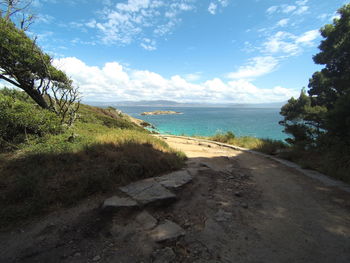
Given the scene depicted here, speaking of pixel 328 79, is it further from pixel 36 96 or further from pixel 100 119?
pixel 100 119

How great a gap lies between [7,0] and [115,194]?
11.4 m

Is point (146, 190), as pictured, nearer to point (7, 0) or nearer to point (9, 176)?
point (9, 176)

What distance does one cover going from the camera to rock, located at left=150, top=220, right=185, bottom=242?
2.23 m

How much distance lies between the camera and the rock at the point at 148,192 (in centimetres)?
305

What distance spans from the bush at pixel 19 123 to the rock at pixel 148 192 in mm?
4217

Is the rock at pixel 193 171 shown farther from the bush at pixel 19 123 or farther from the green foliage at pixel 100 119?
the green foliage at pixel 100 119

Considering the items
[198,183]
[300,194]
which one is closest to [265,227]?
[198,183]

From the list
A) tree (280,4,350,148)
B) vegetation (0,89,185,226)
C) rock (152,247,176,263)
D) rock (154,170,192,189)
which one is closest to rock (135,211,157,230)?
rock (152,247,176,263)

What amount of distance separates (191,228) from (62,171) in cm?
316

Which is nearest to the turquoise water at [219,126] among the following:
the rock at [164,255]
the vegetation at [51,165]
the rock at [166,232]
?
the vegetation at [51,165]

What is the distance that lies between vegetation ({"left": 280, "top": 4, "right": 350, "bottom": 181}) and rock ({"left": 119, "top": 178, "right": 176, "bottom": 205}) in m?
5.24

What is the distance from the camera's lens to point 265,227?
101 inches

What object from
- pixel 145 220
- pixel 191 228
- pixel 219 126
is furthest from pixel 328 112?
pixel 219 126

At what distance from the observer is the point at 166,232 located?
234cm
